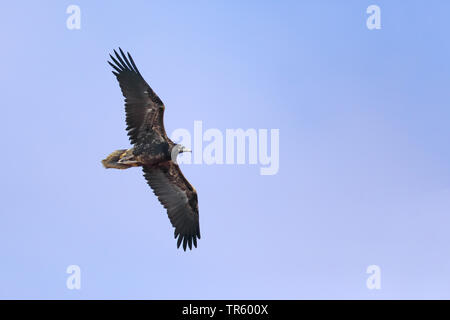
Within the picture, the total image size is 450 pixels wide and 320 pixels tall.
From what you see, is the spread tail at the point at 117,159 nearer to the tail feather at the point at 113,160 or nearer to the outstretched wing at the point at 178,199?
the tail feather at the point at 113,160

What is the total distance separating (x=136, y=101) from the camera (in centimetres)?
1656

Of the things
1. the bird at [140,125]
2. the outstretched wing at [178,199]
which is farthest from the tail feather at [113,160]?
the outstretched wing at [178,199]

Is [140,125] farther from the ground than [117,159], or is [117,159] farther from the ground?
[140,125]

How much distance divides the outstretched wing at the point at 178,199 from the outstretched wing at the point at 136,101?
1.89 meters

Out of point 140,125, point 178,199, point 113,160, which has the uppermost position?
point 140,125

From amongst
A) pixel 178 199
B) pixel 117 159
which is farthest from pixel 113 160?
pixel 178 199

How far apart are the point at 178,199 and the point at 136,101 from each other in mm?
3785

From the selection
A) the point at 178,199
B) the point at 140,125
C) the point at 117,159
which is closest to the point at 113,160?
the point at 117,159

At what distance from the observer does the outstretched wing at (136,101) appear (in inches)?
650

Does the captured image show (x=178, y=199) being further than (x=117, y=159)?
Yes

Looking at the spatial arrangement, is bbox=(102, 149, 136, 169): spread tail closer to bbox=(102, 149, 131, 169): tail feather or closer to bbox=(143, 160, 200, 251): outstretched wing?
bbox=(102, 149, 131, 169): tail feather

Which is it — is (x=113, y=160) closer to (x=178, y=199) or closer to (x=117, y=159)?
(x=117, y=159)
